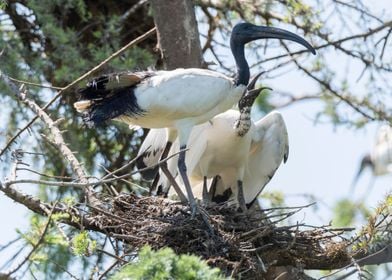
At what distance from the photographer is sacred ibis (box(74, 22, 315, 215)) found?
643 cm

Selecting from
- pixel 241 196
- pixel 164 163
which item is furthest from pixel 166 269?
pixel 241 196

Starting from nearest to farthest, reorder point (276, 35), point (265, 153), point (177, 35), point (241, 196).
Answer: point (276, 35) → point (177, 35) → point (241, 196) → point (265, 153)

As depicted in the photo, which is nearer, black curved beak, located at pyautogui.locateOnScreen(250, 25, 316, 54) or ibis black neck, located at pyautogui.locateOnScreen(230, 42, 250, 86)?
ibis black neck, located at pyautogui.locateOnScreen(230, 42, 250, 86)

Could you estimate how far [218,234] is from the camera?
613 cm

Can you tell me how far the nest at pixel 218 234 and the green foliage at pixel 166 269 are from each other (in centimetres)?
160

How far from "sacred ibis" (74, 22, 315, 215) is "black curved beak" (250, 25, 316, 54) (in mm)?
439

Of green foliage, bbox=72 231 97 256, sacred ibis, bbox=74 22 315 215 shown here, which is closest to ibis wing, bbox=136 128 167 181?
sacred ibis, bbox=74 22 315 215

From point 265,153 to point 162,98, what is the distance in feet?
4.94

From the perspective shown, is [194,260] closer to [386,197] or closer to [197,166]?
[386,197]

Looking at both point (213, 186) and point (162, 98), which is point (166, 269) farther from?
point (213, 186)

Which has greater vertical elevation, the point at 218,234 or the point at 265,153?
the point at 265,153

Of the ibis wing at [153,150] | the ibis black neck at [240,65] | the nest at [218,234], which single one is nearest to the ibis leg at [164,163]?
the ibis wing at [153,150]

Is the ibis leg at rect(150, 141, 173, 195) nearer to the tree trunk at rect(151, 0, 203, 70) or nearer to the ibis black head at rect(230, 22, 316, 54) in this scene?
the tree trunk at rect(151, 0, 203, 70)

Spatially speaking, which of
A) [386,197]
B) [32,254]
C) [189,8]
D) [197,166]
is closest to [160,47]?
[189,8]
